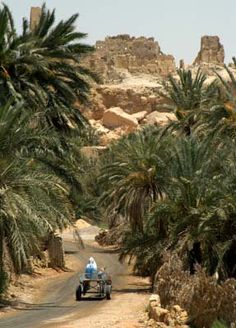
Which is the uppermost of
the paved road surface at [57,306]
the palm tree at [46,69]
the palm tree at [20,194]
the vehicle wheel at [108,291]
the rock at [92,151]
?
the rock at [92,151]

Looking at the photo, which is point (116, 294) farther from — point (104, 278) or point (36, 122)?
point (36, 122)

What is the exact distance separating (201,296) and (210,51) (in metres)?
90.0

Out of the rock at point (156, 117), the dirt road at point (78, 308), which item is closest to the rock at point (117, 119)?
the rock at point (156, 117)

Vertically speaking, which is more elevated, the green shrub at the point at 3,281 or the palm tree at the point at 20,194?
the palm tree at the point at 20,194

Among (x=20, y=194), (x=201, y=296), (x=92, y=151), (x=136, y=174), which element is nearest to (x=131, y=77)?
(x=92, y=151)

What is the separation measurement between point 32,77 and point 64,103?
7.15 ft

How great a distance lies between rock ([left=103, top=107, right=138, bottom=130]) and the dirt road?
48524 millimetres

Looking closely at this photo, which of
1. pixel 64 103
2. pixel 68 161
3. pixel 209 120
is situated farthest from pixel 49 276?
pixel 209 120

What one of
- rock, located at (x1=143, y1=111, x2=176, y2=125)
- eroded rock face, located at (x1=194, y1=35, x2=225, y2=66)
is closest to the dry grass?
rock, located at (x1=143, y1=111, x2=176, y2=125)

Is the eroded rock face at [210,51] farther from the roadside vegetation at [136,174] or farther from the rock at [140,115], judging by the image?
the roadside vegetation at [136,174]

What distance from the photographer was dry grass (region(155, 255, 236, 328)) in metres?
16.1

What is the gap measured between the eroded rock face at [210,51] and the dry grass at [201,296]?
3349 inches

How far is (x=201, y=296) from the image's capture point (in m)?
16.8

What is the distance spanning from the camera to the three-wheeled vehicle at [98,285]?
21594 mm
